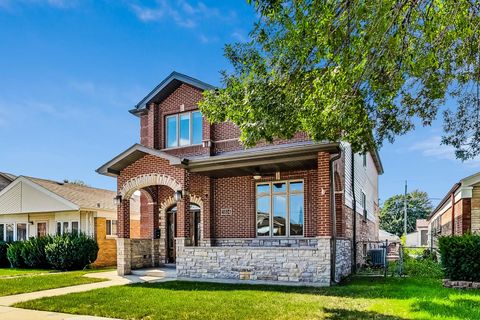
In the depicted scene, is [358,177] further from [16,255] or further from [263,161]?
[16,255]

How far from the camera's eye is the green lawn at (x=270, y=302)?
787 centimetres

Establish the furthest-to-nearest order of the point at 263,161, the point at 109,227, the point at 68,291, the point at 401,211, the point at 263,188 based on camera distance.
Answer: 1. the point at 401,211
2. the point at 109,227
3. the point at 263,188
4. the point at 263,161
5. the point at 68,291

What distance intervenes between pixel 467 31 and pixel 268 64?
3344 millimetres

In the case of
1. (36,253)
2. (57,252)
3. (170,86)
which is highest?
(170,86)

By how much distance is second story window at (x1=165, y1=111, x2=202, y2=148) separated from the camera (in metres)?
16.3

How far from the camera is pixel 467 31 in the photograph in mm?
6598

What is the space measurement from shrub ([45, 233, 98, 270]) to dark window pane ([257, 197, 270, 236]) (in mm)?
8517

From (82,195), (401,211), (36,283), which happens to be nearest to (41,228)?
(82,195)

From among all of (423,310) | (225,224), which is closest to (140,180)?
(225,224)

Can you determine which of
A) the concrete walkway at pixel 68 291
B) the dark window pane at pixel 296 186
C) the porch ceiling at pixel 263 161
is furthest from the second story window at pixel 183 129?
the concrete walkway at pixel 68 291

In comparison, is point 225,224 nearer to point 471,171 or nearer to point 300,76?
point 300,76

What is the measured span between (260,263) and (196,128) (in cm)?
630

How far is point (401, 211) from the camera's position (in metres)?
70.1

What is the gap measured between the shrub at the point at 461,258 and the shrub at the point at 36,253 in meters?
16.3
